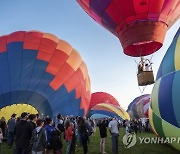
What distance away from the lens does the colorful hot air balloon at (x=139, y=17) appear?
12.0 m

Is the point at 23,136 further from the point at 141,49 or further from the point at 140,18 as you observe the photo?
the point at 141,49

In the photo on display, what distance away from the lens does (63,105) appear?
16156 mm

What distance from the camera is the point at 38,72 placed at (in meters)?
15.0

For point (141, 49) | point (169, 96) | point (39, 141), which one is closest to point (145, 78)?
point (141, 49)

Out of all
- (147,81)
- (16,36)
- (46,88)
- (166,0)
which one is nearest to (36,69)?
(46,88)

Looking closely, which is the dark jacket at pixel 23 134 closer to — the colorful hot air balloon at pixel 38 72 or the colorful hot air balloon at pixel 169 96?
the colorful hot air balloon at pixel 169 96

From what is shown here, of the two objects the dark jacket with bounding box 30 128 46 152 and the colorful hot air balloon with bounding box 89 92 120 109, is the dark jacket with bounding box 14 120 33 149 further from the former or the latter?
the colorful hot air balloon with bounding box 89 92 120 109

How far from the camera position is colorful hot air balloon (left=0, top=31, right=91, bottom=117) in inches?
565

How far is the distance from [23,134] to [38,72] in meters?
9.28

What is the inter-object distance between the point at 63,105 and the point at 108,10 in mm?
6209

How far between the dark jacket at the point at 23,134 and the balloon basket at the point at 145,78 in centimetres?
764

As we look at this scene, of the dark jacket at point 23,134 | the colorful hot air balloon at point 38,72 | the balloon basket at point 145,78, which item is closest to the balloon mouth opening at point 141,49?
the balloon basket at point 145,78

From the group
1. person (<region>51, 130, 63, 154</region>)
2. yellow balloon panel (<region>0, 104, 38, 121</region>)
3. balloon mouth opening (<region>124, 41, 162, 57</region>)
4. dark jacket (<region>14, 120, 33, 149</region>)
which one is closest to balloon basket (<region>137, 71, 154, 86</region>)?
balloon mouth opening (<region>124, 41, 162, 57</region>)

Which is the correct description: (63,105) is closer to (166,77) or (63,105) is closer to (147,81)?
(147,81)
